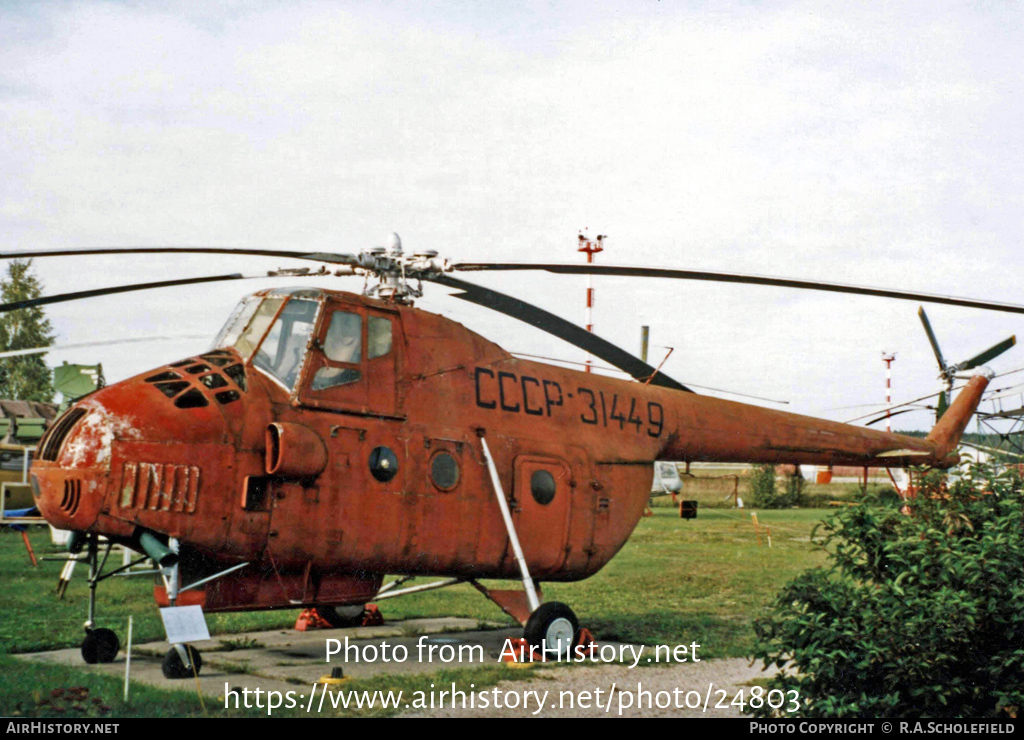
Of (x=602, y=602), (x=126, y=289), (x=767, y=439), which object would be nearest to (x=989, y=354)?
(x=767, y=439)

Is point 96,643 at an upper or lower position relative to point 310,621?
upper

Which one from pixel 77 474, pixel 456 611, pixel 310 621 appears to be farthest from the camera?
pixel 456 611

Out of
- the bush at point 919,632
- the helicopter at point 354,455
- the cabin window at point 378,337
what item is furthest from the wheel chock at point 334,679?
the bush at point 919,632

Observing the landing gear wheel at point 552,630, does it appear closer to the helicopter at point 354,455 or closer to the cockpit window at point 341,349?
the helicopter at point 354,455

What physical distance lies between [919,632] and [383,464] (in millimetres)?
5615

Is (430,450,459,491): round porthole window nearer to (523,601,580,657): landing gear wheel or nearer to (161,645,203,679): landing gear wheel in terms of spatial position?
(523,601,580,657): landing gear wheel

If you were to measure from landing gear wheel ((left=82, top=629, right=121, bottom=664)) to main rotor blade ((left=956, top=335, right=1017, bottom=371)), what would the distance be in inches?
609

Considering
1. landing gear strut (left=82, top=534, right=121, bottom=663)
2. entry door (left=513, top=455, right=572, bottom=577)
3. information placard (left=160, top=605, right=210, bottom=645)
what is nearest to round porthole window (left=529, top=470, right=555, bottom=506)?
entry door (left=513, top=455, right=572, bottom=577)

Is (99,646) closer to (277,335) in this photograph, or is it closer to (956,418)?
(277,335)

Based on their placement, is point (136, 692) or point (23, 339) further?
point (23, 339)

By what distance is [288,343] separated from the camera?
31.3ft

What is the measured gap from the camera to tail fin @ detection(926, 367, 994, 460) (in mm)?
15875

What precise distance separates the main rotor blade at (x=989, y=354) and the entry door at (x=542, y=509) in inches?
406
